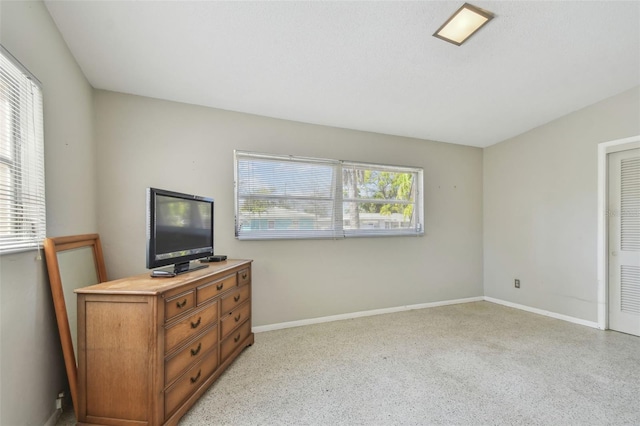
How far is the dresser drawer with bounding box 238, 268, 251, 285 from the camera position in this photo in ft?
8.46

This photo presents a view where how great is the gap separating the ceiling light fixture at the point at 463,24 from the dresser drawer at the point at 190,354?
2799 millimetres

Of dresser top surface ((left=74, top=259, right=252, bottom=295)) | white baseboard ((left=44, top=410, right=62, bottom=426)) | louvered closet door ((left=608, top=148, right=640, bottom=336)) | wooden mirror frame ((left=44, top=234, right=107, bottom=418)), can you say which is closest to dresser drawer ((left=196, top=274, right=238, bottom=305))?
dresser top surface ((left=74, top=259, right=252, bottom=295))

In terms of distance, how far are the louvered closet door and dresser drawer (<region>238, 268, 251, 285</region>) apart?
4.16m

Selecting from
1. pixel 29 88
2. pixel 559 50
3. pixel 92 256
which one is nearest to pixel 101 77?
pixel 29 88

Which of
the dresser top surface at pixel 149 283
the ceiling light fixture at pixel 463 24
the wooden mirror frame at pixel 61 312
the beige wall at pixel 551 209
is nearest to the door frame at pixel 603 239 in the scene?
the beige wall at pixel 551 209

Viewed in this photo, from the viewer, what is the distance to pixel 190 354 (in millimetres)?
1845

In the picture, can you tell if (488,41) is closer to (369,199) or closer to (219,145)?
(369,199)

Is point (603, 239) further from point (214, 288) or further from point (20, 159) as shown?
point (20, 159)

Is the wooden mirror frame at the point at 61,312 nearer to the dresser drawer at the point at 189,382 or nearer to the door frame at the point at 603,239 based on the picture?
the dresser drawer at the point at 189,382

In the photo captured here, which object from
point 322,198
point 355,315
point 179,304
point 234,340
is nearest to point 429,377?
point 355,315

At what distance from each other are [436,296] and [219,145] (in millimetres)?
3632

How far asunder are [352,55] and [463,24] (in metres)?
0.80

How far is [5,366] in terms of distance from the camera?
1.33 metres

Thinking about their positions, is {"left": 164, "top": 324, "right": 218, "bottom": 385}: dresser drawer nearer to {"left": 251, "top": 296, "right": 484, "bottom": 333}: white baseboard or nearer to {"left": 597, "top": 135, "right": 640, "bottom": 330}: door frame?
{"left": 251, "top": 296, "right": 484, "bottom": 333}: white baseboard
